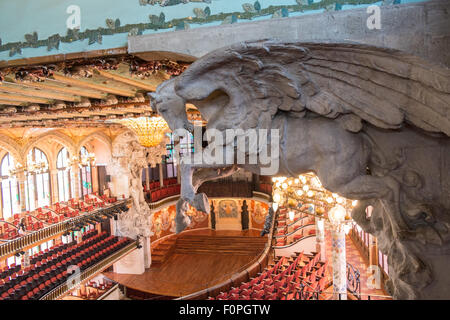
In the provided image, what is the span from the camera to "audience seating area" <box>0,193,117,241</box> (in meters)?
10.0

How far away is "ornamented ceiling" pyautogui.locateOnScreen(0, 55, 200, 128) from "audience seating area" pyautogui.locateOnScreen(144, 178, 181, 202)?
834 cm

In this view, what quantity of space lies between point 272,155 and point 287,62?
0.54 m

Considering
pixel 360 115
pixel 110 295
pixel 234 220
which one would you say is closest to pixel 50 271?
pixel 110 295

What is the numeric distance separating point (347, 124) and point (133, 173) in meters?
12.2

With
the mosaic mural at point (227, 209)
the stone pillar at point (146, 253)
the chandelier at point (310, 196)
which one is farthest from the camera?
the mosaic mural at point (227, 209)

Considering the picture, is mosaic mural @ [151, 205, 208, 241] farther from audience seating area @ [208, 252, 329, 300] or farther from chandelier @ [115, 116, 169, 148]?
chandelier @ [115, 116, 169, 148]

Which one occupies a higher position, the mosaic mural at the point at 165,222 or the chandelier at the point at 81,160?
the chandelier at the point at 81,160

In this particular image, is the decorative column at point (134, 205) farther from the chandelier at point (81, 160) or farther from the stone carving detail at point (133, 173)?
the chandelier at point (81, 160)

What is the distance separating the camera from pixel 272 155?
76.0 inches

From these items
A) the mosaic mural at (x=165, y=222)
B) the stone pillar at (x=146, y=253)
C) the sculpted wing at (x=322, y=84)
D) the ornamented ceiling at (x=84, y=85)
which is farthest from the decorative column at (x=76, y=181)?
the sculpted wing at (x=322, y=84)

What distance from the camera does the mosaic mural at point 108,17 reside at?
85.8 inches

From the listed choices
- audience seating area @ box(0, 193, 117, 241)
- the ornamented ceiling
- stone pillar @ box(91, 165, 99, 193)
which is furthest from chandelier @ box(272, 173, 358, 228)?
stone pillar @ box(91, 165, 99, 193)

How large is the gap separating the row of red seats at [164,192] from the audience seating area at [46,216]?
207 cm
